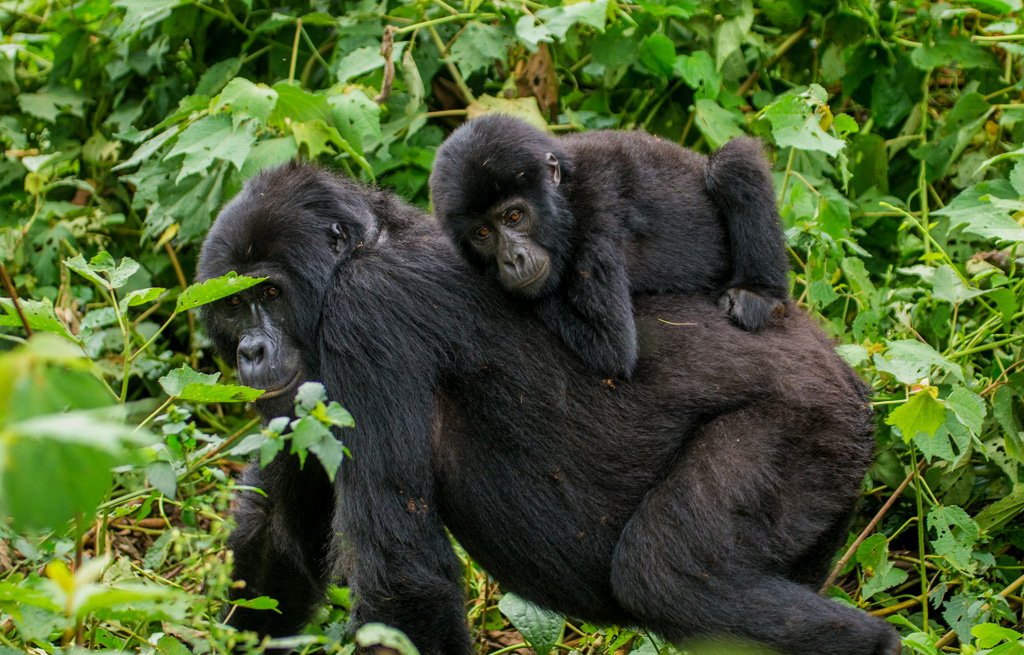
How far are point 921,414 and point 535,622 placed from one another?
1487mm

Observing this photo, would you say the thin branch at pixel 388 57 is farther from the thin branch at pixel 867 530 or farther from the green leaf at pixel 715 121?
the thin branch at pixel 867 530

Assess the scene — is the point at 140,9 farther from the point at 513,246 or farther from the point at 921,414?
the point at 921,414

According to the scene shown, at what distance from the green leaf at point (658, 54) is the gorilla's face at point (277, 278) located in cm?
231

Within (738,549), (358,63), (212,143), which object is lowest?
(738,549)

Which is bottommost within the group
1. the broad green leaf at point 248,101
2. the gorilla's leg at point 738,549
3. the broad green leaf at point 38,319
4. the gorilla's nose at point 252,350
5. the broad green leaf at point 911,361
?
A: the gorilla's leg at point 738,549

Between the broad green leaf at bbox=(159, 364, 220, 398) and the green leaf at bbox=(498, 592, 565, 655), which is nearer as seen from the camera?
the broad green leaf at bbox=(159, 364, 220, 398)

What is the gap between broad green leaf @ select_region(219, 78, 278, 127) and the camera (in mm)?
4180

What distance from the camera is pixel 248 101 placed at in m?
4.20

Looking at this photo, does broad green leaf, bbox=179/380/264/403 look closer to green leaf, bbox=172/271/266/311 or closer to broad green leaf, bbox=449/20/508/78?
green leaf, bbox=172/271/266/311

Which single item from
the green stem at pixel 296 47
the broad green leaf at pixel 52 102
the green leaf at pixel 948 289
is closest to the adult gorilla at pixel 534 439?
the green leaf at pixel 948 289

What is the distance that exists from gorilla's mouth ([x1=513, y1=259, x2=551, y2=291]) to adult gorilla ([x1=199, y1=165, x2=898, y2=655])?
9cm

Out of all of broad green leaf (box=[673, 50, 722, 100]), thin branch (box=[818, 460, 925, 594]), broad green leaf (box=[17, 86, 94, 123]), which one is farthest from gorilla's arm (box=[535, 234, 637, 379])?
broad green leaf (box=[17, 86, 94, 123])

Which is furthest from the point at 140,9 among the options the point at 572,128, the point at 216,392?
the point at 216,392

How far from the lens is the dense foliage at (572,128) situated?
11.7 ft
